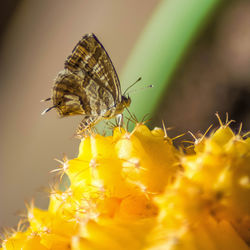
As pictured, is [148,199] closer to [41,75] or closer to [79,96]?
[79,96]

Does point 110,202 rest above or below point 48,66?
above

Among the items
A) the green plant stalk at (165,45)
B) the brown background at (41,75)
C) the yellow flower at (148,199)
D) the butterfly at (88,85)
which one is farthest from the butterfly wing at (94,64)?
the brown background at (41,75)

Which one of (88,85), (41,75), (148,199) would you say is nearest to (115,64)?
(41,75)

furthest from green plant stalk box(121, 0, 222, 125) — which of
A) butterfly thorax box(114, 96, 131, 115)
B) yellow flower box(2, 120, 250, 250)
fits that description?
yellow flower box(2, 120, 250, 250)

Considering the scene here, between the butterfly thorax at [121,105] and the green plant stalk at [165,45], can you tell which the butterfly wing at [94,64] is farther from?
the green plant stalk at [165,45]

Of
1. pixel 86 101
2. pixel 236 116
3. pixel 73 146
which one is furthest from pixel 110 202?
pixel 73 146

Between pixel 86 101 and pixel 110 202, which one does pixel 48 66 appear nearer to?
pixel 86 101
